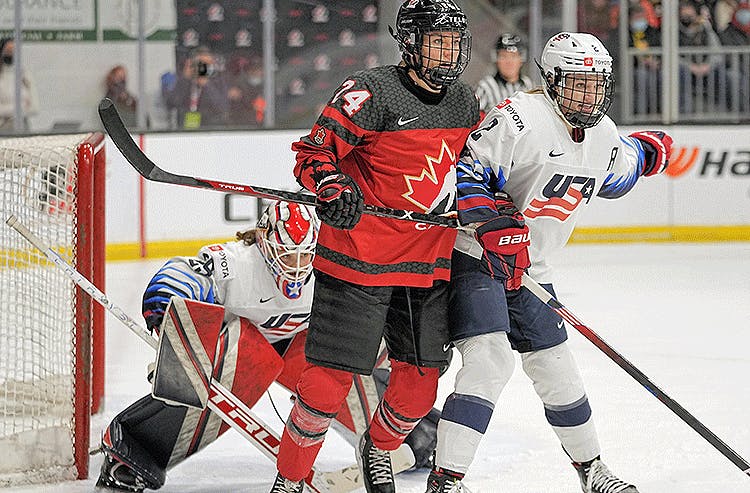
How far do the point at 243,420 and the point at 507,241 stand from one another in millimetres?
694

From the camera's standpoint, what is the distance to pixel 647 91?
23.6 feet

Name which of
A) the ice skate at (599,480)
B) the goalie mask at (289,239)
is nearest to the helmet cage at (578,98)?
the goalie mask at (289,239)

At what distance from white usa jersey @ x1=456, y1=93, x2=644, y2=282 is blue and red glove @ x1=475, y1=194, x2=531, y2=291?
0.02 metres

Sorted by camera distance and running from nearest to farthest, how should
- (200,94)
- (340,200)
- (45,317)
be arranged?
(340,200) < (45,317) < (200,94)

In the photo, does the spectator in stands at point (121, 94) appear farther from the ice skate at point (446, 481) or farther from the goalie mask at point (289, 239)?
the ice skate at point (446, 481)

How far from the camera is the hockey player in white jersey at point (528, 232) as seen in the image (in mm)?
2418

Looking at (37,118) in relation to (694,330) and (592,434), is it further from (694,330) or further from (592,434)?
(592,434)

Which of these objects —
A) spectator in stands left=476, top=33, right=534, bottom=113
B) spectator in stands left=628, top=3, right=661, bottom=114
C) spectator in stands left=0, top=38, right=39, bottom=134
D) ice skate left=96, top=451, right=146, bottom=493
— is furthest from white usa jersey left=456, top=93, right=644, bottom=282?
spectator in stands left=628, top=3, right=661, bottom=114

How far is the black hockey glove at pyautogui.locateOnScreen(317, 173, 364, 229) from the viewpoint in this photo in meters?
2.27

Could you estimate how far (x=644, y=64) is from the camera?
286 inches

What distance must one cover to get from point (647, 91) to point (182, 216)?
2.68 metres

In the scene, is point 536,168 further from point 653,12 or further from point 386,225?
point 653,12

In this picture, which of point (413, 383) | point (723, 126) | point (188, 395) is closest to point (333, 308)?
point (413, 383)

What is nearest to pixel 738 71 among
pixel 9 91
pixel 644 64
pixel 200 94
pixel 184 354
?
pixel 644 64
